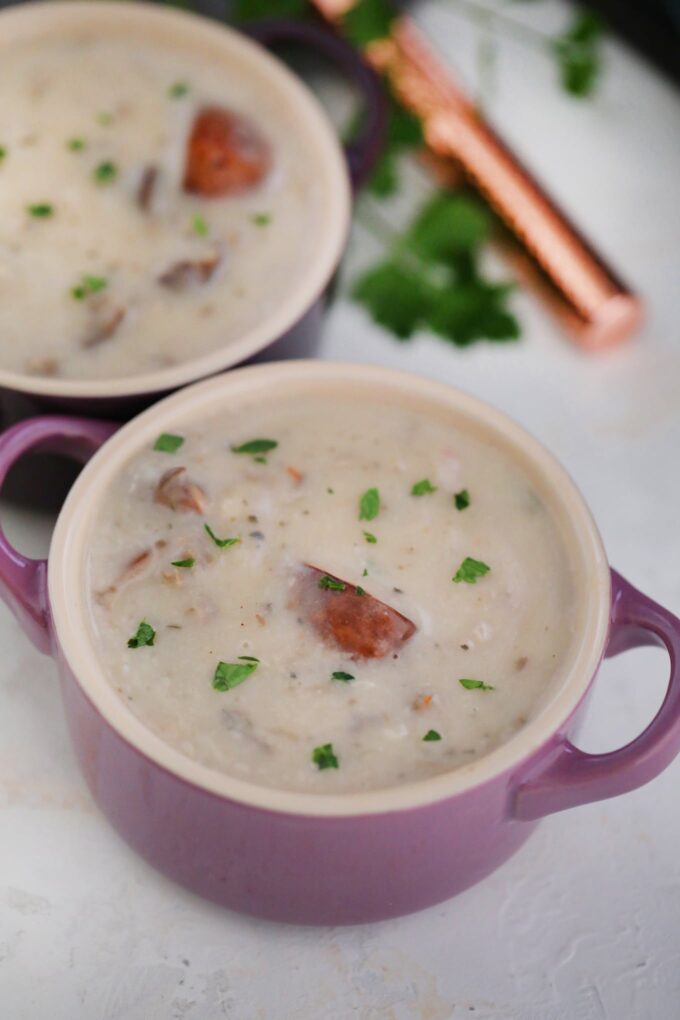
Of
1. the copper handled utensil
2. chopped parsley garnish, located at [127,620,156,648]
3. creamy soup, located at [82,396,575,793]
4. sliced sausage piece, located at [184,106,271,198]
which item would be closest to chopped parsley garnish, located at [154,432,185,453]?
creamy soup, located at [82,396,575,793]

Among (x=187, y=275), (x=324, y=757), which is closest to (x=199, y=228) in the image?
(x=187, y=275)

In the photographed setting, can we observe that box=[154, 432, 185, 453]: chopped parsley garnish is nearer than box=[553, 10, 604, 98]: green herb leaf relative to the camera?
Yes

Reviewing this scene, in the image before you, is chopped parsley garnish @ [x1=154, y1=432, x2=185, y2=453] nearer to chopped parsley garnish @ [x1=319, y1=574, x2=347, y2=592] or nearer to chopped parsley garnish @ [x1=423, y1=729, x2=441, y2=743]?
chopped parsley garnish @ [x1=319, y1=574, x2=347, y2=592]

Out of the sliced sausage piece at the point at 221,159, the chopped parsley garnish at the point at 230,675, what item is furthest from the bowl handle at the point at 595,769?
the sliced sausage piece at the point at 221,159

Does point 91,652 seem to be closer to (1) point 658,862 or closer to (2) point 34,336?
(2) point 34,336

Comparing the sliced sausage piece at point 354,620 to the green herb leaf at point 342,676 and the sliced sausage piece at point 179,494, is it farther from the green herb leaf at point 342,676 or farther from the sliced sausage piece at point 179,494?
the sliced sausage piece at point 179,494

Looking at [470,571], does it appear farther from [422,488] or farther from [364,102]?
[364,102]
